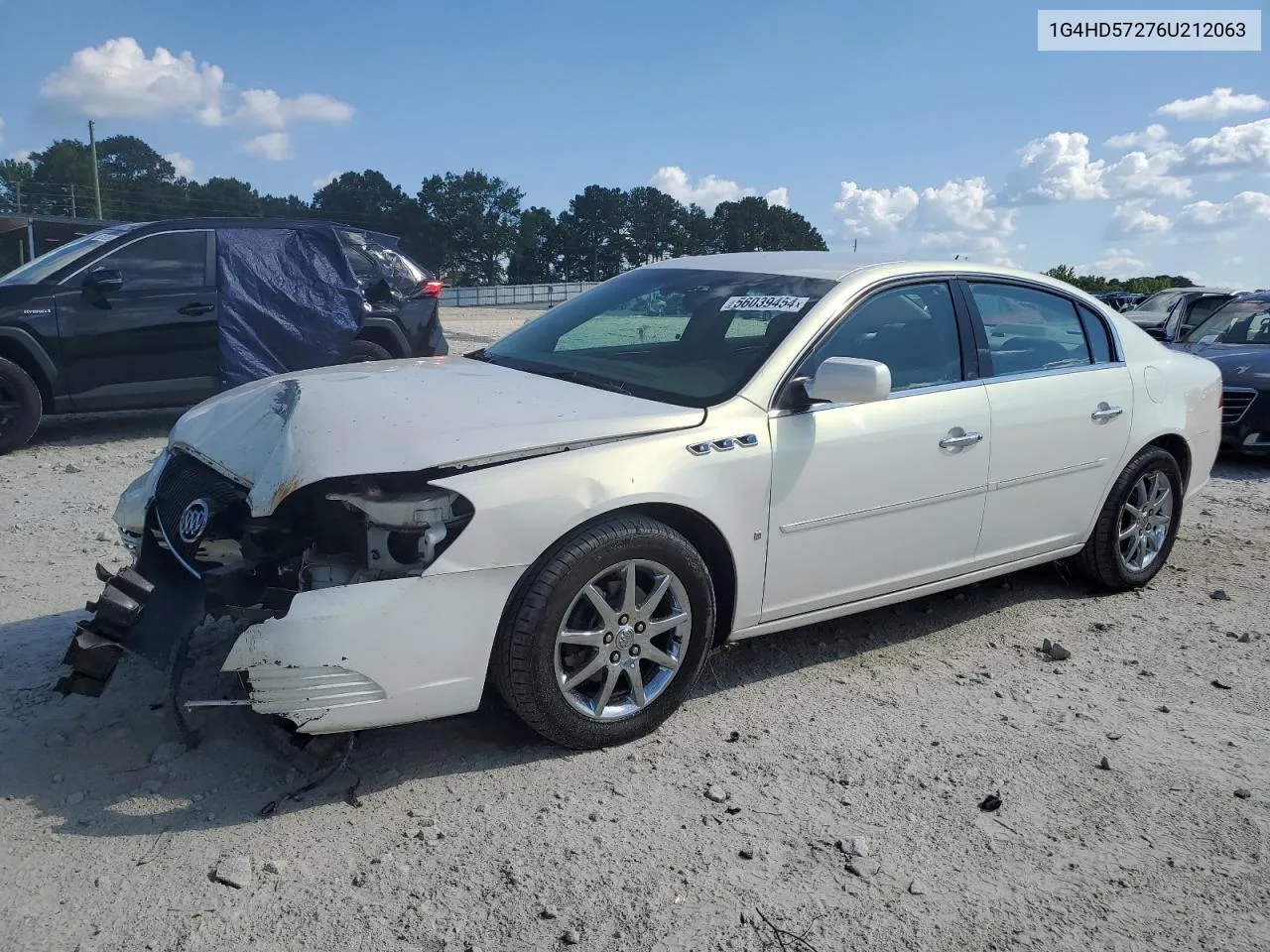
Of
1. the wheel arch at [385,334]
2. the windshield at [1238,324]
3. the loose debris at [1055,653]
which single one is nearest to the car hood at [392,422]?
the loose debris at [1055,653]

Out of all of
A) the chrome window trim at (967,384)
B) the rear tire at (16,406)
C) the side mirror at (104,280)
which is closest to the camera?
the chrome window trim at (967,384)

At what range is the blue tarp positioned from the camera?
29.4ft

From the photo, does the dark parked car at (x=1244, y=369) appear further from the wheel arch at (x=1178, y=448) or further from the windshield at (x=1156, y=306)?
the windshield at (x=1156, y=306)

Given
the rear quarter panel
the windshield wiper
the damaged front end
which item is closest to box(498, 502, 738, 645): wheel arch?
the damaged front end

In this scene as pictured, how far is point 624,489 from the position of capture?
3328mm

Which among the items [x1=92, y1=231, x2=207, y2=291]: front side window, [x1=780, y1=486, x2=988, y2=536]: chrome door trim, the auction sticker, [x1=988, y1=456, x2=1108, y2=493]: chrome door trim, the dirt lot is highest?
[x1=92, y1=231, x2=207, y2=291]: front side window

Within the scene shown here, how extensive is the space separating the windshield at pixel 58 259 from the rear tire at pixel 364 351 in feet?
6.67

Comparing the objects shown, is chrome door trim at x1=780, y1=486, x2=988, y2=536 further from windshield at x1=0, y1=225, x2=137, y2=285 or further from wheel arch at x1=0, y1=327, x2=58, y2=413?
windshield at x1=0, y1=225, x2=137, y2=285

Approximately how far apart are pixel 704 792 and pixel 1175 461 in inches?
138

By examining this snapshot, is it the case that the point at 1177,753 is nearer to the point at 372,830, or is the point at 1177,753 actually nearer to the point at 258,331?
the point at 372,830

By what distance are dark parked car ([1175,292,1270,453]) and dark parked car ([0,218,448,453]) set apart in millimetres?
7346

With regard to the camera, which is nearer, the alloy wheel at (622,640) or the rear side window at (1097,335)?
the alloy wheel at (622,640)

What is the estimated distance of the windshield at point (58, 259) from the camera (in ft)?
27.5

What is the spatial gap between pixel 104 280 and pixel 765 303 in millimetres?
6387
